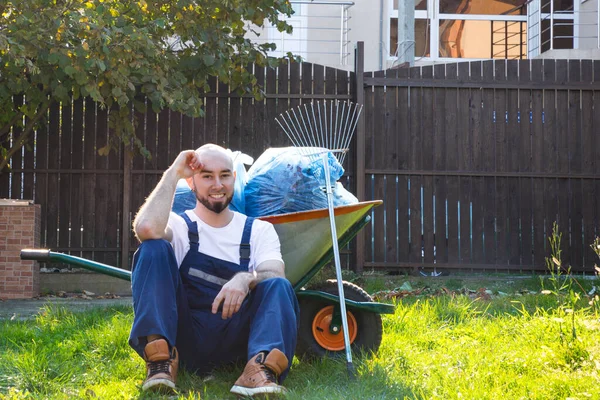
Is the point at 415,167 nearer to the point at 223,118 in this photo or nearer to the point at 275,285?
the point at 223,118

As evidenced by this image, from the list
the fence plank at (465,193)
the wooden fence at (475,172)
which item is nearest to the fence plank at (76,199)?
the wooden fence at (475,172)

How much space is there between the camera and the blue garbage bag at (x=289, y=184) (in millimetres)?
4539

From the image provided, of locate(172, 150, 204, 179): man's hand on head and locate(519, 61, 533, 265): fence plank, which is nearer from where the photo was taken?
locate(172, 150, 204, 179): man's hand on head

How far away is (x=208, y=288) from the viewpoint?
3.87m

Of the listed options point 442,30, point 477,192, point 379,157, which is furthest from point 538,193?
point 442,30

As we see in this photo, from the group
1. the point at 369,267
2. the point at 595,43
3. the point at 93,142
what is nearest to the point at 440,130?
the point at 369,267

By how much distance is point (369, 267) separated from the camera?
872cm

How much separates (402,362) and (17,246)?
4757mm

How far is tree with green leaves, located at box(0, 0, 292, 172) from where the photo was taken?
6820 mm

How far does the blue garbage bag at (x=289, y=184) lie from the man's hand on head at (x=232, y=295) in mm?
911

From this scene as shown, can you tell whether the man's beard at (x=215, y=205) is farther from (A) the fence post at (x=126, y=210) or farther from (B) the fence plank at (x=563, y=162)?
(B) the fence plank at (x=563, y=162)

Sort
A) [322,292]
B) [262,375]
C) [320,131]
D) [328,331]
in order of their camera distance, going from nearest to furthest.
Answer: [262,375]
[322,292]
[328,331]
[320,131]

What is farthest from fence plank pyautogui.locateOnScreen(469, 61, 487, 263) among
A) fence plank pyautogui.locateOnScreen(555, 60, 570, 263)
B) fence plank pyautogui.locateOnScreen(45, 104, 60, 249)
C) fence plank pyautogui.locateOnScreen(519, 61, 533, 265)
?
fence plank pyautogui.locateOnScreen(45, 104, 60, 249)

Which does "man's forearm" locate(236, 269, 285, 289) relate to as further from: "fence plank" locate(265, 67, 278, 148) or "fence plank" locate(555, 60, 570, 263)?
"fence plank" locate(555, 60, 570, 263)
